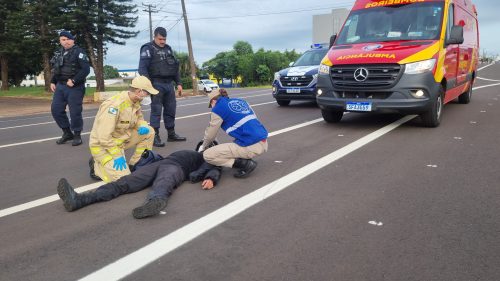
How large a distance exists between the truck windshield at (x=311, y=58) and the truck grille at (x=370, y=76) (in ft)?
15.4

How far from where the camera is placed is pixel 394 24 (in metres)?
7.23

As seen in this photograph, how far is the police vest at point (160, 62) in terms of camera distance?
6.39 metres

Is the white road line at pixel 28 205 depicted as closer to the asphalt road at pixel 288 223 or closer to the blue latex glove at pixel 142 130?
the asphalt road at pixel 288 223

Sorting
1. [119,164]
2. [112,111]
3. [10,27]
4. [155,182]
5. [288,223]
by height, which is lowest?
[288,223]

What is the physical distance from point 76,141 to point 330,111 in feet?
15.5

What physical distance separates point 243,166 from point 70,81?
150 inches

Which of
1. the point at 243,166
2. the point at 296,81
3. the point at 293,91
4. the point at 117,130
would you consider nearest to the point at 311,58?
the point at 296,81

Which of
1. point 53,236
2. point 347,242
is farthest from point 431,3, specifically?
point 53,236

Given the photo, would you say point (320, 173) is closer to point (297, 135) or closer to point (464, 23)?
point (297, 135)

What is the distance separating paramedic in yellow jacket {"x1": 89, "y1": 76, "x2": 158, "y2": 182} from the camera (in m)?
4.05

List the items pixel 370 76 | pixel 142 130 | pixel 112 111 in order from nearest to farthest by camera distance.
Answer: pixel 112 111, pixel 142 130, pixel 370 76

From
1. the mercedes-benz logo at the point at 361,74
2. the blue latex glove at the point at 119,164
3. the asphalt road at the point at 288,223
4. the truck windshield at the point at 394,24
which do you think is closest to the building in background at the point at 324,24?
the truck windshield at the point at 394,24

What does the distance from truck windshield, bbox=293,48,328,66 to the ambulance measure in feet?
11.2

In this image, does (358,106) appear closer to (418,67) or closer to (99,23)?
(418,67)
